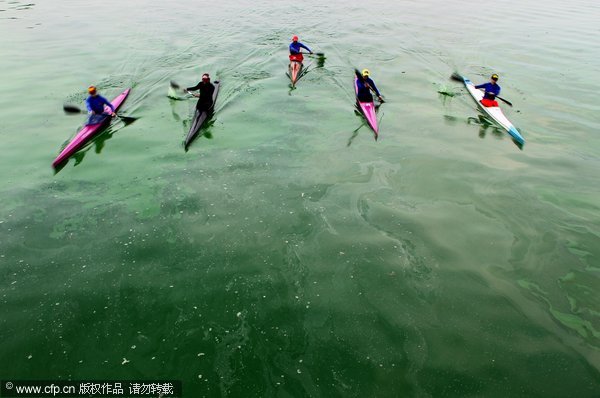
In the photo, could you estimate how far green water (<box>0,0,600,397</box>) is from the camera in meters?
7.37

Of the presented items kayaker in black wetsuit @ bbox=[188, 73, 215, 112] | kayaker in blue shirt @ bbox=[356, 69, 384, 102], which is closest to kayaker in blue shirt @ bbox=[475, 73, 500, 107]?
kayaker in blue shirt @ bbox=[356, 69, 384, 102]

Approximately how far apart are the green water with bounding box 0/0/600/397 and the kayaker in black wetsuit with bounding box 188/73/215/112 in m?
0.88

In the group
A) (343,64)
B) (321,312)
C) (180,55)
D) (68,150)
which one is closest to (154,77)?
(180,55)

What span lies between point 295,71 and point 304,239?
42.2ft

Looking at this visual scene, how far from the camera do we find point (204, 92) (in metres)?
16.3

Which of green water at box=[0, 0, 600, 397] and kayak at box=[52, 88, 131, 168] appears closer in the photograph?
green water at box=[0, 0, 600, 397]

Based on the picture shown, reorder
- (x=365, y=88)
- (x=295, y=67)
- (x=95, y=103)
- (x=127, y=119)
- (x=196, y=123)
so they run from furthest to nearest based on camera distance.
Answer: (x=295, y=67)
(x=365, y=88)
(x=127, y=119)
(x=196, y=123)
(x=95, y=103)

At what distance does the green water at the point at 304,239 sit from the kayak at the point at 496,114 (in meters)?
0.40

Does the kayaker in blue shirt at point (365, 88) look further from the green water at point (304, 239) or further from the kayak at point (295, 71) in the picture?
the kayak at point (295, 71)

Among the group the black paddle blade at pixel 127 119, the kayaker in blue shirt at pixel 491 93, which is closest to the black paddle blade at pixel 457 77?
the kayaker in blue shirt at pixel 491 93

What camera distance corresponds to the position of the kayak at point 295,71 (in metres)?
20.0

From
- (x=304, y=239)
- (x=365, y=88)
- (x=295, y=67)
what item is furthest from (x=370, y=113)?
(x=304, y=239)

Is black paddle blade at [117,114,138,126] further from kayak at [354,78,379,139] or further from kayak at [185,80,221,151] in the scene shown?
kayak at [354,78,379,139]

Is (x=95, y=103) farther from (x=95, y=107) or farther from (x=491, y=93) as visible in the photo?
(x=491, y=93)
